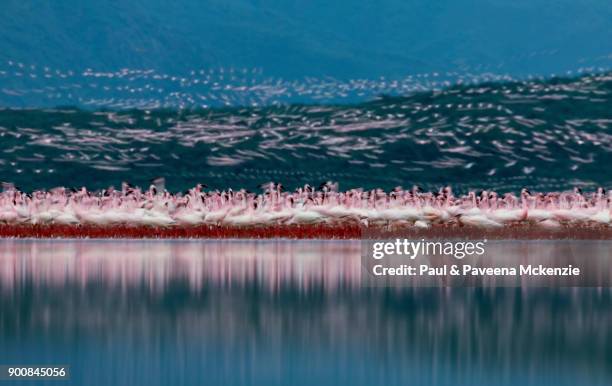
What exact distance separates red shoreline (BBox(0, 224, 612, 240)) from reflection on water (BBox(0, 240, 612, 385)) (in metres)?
8.12

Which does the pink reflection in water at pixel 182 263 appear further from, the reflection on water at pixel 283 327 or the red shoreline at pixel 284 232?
the red shoreline at pixel 284 232

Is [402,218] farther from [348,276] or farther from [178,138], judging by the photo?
[178,138]

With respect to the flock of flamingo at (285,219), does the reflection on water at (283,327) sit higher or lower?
lower

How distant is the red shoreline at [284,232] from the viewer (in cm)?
3506

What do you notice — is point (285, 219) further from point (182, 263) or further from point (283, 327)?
point (283, 327)

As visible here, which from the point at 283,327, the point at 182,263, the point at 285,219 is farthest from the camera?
the point at 285,219

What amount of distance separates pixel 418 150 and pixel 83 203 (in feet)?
112

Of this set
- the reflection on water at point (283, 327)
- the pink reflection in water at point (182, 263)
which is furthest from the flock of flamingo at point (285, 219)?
the reflection on water at point (283, 327)

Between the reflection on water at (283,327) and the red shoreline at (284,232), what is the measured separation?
8.12 m

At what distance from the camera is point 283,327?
62.0ft

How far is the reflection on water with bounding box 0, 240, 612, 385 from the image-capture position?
15.9 meters

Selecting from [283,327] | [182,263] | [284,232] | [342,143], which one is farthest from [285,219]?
[342,143]

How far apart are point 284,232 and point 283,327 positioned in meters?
17.1

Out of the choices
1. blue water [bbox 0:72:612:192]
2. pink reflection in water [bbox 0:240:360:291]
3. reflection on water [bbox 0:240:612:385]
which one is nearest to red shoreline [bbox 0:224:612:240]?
pink reflection in water [bbox 0:240:360:291]
